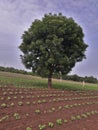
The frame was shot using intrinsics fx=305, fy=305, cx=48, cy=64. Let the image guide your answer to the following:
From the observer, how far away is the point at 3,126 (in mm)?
11523

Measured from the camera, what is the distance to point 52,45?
27.6m

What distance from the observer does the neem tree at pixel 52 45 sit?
27.5 metres

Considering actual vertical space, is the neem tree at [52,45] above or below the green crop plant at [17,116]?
above

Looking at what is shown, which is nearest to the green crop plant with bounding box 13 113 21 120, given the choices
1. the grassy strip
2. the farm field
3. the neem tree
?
the farm field

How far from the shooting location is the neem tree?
27484 mm

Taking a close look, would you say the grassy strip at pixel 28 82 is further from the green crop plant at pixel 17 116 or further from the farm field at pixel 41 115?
the green crop plant at pixel 17 116

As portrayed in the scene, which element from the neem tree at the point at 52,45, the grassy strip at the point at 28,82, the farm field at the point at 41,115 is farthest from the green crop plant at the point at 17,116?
the neem tree at the point at 52,45

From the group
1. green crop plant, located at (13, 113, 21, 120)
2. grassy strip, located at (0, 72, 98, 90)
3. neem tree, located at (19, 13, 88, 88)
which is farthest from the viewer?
grassy strip, located at (0, 72, 98, 90)

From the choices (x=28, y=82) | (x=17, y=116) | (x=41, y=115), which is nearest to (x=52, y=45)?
(x=28, y=82)

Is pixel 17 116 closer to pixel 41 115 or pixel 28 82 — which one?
pixel 41 115

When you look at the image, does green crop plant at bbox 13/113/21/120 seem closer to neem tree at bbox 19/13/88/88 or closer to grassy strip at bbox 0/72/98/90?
grassy strip at bbox 0/72/98/90

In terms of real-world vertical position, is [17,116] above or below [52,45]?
below

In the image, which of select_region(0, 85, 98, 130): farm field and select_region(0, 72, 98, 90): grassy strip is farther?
select_region(0, 72, 98, 90): grassy strip

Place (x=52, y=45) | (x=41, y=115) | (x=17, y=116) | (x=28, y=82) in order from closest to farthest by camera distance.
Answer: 1. (x=17, y=116)
2. (x=41, y=115)
3. (x=52, y=45)
4. (x=28, y=82)
